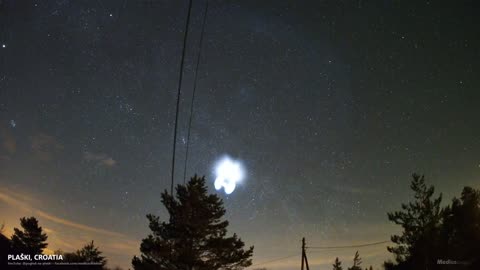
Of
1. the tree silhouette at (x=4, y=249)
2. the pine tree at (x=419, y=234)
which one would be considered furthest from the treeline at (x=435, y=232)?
the tree silhouette at (x=4, y=249)

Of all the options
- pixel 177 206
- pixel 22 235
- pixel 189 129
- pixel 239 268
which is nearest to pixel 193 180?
pixel 177 206

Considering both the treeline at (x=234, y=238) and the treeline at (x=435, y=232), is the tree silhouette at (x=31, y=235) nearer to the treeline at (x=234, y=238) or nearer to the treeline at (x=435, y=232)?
the treeline at (x=234, y=238)

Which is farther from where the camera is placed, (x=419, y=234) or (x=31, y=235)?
(x=31, y=235)

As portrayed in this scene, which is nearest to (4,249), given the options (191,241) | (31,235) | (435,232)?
(191,241)

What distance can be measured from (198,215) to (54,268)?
16600 millimetres

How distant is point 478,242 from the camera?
96.1 ft

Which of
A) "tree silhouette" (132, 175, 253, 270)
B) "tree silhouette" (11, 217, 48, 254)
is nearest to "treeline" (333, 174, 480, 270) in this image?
"tree silhouette" (132, 175, 253, 270)

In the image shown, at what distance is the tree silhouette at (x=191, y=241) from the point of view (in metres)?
22.8

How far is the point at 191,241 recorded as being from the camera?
23641 millimetres

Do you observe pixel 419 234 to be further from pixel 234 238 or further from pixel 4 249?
pixel 4 249

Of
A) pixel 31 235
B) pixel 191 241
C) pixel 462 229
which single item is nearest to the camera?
pixel 191 241

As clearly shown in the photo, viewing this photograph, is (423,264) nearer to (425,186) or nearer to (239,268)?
(425,186)

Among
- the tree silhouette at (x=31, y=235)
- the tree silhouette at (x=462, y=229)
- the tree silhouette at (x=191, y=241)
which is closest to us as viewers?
the tree silhouette at (x=191, y=241)

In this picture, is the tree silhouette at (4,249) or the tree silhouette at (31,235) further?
the tree silhouette at (31,235)
